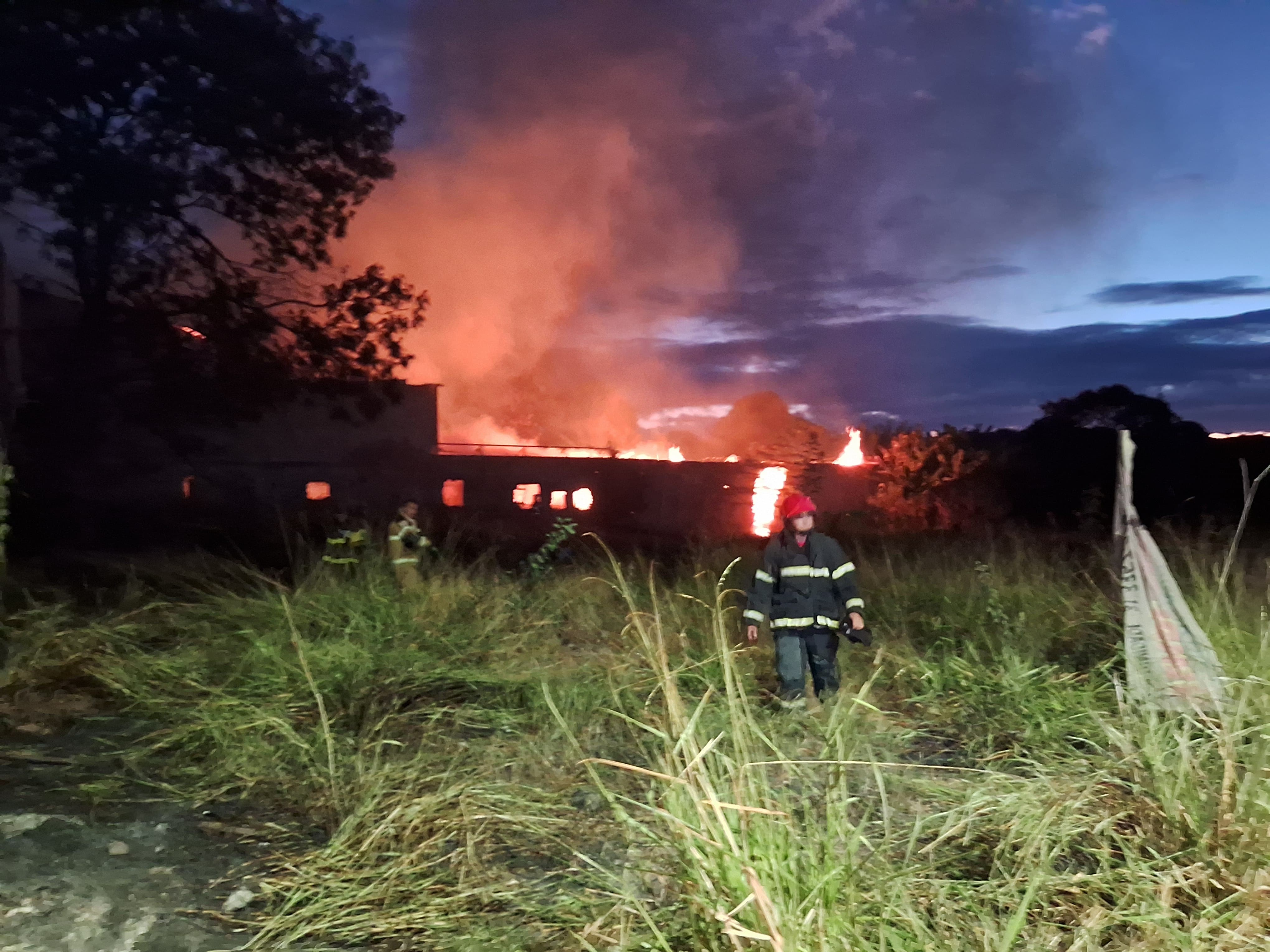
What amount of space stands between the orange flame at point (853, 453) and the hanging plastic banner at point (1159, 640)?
56.0ft

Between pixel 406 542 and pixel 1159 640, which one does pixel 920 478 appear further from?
pixel 1159 640

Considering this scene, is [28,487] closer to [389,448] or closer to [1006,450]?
→ [389,448]

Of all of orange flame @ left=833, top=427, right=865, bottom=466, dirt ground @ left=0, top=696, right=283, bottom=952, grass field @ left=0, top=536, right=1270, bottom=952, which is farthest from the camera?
orange flame @ left=833, top=427, right=865, bottom=466

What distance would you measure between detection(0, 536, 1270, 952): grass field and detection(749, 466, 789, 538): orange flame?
37.2 ft

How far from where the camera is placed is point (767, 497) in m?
19.9

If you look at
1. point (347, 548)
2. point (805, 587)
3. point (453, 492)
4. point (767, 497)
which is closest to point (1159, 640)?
point (805, 587)

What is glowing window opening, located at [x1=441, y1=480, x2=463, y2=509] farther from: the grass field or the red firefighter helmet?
the red firefighter helmet

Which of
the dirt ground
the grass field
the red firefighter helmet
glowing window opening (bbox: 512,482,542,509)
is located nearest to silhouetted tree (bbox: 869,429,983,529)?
glowing window opening (bbox: 512,482,542,509)

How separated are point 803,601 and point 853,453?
57.8 feet

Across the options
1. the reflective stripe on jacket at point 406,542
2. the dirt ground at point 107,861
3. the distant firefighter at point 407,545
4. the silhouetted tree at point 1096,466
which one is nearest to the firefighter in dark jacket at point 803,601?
A: the dirt ground at point 107,861

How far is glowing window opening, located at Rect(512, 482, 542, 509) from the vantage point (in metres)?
25.1

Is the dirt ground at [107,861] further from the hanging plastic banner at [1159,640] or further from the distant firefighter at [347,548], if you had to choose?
the hanging plastic banner at [1159,640]

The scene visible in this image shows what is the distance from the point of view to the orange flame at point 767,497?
18.1 meters

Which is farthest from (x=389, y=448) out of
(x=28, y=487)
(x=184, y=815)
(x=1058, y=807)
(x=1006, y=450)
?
(x=1058, y=807)
